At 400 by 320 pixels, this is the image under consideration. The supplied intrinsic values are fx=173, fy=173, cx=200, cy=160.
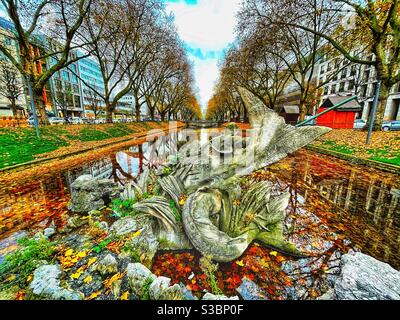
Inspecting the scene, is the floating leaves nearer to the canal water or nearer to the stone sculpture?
the canal water

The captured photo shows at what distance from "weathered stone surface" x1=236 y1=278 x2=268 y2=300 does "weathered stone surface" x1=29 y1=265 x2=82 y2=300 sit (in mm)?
1904

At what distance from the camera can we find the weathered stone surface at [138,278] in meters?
2.05

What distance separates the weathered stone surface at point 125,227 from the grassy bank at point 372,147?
9.48 meters

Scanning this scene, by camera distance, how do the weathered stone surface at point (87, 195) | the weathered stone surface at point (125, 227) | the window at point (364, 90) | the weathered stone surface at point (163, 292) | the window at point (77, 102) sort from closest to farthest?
1. the weathered stone surface at point (163, 292)
2. the weathered stone surface at point (125, 227)
3. the weathered stone surface at point (87, 195)
4. the window at point (364, 90)
5. the window at point (77, 102)

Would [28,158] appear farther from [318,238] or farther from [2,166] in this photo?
[318,238]

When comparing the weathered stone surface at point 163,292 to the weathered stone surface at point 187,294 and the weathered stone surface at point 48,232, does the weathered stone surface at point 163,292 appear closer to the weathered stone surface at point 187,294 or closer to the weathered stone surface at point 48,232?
the weathered stone surface at point 187,294

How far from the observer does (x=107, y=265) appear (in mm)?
2309

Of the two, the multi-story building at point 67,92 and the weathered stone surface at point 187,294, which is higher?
the multi-story building at point 67,92

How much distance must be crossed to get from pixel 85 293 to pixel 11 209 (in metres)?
3.89

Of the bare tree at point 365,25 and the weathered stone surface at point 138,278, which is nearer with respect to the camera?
the weathered stone surface at point 138,278

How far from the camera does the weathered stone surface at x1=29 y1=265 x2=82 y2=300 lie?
Answer: 1.92 m

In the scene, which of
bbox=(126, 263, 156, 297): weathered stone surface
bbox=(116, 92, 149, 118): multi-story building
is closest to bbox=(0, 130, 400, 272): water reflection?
bbox=(126, 263, 156, 297): weathered stone surface

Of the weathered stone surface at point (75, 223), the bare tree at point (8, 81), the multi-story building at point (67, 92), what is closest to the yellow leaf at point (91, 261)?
the weathered stone surface at point (75, 223)
